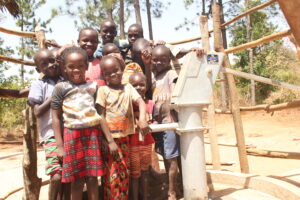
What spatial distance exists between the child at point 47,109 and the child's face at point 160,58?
0.69m

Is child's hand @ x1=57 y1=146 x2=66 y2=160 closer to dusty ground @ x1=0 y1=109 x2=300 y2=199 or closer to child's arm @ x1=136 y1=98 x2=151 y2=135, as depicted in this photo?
child's arm @ x1=136 y1=98 x2=151 y2=135

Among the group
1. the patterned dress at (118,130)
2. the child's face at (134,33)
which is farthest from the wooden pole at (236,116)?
the patterned dress at (118,130)

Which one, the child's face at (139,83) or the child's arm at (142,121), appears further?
the child's face at (139,83)

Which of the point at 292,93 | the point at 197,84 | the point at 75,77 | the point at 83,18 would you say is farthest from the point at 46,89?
the point at 83,18

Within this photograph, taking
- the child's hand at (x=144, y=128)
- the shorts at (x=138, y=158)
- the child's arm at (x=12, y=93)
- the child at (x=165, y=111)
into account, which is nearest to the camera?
the child's hand at (x=144, y=128)

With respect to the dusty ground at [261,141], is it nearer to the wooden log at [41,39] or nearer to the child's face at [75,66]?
the wooden log at [41,39]

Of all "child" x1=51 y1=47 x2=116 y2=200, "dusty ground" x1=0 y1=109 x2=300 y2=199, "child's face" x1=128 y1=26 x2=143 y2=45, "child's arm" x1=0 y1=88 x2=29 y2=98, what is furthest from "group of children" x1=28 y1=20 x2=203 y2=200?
"dusty ground" x1=0 y1=109 x2=300 y2=199

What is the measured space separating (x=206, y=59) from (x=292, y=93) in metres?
11.3

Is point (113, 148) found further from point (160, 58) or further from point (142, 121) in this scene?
point (160, 58)

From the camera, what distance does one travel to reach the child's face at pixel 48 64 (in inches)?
79.7

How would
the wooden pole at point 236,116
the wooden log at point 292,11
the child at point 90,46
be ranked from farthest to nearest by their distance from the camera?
the wooden pole at point 236,116 → the child at point 90,46 → the wooden log at point 292,11

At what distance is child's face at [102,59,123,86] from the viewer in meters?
1.90

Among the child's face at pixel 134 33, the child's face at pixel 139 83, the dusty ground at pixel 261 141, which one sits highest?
the child's face at pixel 134 33

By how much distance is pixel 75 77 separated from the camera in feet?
5.88
